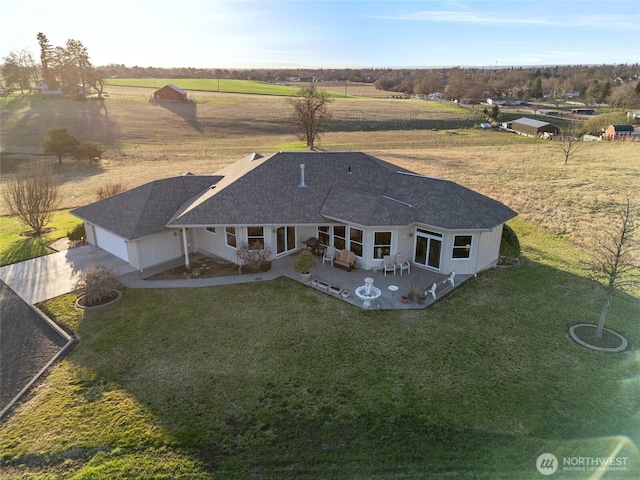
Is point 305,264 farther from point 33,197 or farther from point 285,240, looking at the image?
point 33,197

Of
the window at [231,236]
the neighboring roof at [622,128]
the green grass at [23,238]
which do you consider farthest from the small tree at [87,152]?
the neighboring roof at [622,128]

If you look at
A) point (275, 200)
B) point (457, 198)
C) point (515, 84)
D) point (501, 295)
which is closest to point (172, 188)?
point (275, 200)

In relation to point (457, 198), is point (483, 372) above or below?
below

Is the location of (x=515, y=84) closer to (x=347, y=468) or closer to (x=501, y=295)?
(x=501, y=295)

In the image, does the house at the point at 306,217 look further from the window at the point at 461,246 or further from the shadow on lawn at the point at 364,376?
the shadow on lawn at the point at 364,376

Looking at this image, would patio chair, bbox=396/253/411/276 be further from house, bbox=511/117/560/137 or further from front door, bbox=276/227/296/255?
house, bbox=511/117/560/137

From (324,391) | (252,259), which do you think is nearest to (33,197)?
(252,259)
